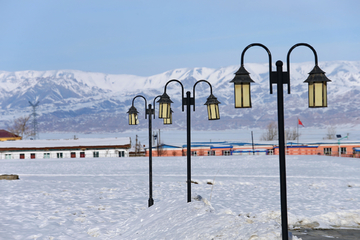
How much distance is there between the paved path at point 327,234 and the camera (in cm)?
927

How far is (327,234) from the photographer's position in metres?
9.61

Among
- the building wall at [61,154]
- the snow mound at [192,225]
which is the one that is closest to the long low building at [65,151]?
the building wall at [61,154]

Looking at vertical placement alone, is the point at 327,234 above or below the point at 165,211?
below

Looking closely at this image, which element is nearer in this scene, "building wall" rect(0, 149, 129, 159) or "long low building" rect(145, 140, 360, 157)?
"building wall" rect(0, 149, 129, 159)

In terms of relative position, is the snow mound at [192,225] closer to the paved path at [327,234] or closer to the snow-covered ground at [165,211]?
the snow-covered ground at [165,211]

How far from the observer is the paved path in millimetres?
9273

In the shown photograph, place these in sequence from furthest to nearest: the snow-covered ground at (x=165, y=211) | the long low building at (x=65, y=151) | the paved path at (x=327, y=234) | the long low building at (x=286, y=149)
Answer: the long low building at (x=286, y=149)
the long low building at (x=65, y=151)
the paved path at (x=327, y=234)
the snow-covered ground at (x=165, y=211)

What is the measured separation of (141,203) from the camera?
14.7 metres

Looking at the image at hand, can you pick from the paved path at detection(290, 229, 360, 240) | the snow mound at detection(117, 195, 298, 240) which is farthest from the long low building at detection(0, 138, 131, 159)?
the paved path at detection(290, 229, 360, 240)

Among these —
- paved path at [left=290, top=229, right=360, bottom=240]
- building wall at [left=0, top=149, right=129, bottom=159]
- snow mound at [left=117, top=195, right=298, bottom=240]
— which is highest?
snow mound at [left=117, top=195, right=298, bottom=240]

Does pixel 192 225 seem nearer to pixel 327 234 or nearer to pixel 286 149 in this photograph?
pixel 327 234

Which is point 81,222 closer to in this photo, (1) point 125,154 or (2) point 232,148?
(1) point 125,154

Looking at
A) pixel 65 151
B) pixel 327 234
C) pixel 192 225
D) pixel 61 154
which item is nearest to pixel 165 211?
pixel 192 225

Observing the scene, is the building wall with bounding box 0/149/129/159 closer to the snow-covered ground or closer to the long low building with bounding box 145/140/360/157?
the long low building with bounding box 145/140/360/157
